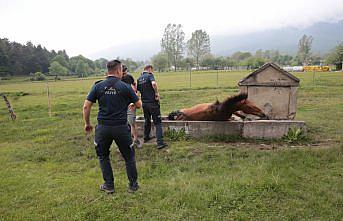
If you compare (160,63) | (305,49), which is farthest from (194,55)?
(305,49)

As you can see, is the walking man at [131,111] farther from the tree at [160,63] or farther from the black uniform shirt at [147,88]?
the tree at [160,63]

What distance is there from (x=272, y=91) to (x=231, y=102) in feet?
4.95

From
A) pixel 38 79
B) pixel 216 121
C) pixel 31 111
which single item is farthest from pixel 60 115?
pixel 38 79

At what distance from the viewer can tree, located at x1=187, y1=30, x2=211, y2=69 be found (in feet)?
355

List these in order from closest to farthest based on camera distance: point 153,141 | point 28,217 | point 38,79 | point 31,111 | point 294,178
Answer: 1. point 28,217
2. point 294,178
3. point 153,141
4. point 31,111
5. point 38,79

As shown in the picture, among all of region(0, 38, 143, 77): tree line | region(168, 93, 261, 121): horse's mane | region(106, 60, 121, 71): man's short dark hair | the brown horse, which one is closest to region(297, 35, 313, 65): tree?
region(0, 38, 143, 77): tree line

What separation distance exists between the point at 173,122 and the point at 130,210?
3.88m

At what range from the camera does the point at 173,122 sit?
7.57 meters

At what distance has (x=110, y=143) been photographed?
173 inches

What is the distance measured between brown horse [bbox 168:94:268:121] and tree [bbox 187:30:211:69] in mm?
102072

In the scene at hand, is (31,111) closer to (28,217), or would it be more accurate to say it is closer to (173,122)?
(173,122)

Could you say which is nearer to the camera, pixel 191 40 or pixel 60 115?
pixel 60 115

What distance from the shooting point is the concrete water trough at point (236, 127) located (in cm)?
704

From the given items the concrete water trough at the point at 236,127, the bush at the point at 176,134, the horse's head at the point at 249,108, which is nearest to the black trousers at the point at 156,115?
the bush at the point at 176,134
